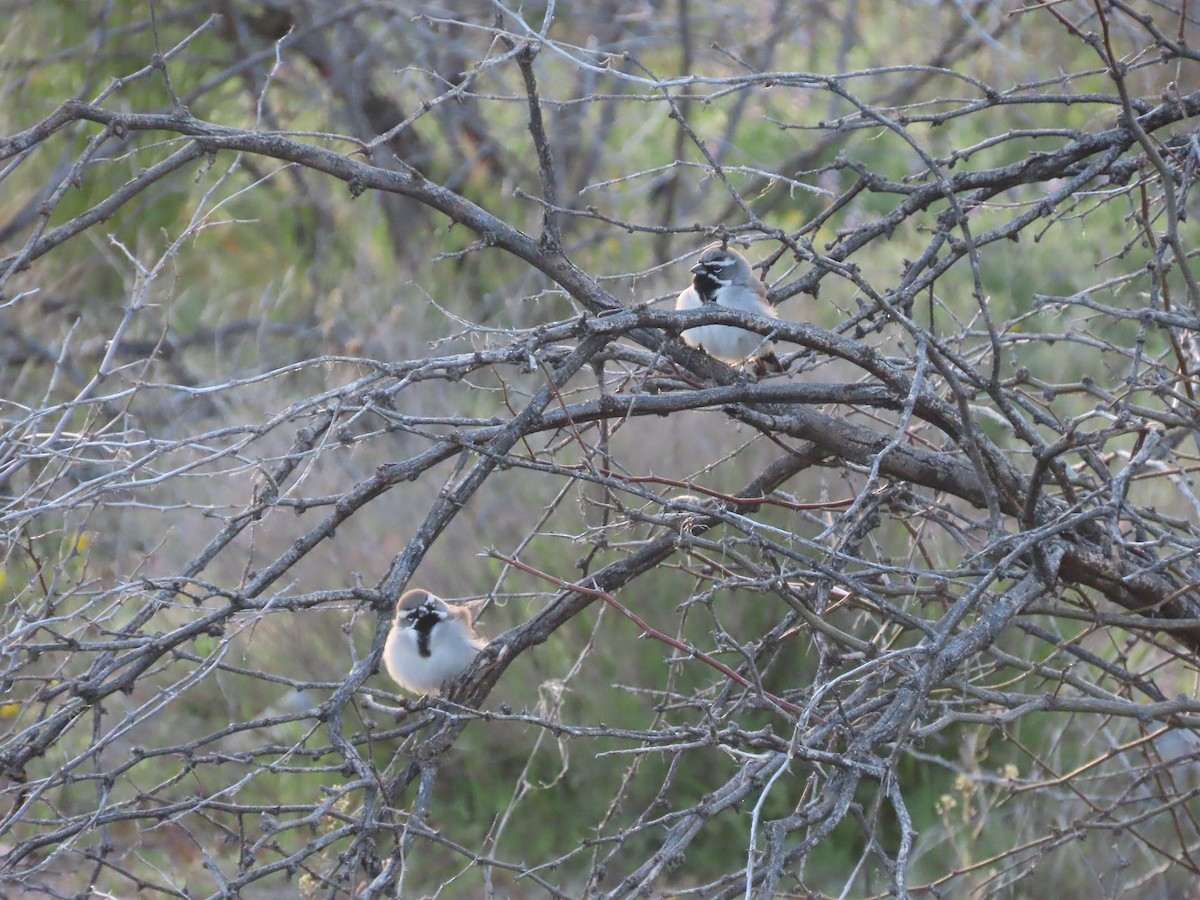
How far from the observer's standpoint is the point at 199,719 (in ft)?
27.6

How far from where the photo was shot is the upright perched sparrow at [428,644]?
597 centimetres

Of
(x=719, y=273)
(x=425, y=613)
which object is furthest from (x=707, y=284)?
(x=425, y=613)

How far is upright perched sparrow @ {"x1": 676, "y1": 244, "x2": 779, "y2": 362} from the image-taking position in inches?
211

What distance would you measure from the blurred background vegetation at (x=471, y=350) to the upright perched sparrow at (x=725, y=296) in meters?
0.21

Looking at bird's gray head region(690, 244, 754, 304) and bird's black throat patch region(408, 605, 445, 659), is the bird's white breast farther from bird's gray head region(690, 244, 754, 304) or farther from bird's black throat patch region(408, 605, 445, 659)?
bird's gray head region(690, 244, 754, 304)

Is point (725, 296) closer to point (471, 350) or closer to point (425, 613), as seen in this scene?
point (471, 350)

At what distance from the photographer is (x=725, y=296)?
5.54m

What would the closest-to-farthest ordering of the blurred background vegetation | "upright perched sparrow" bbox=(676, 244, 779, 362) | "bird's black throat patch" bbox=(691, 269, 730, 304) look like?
1. the blurred background vegetation
2. "upright perched sparrow" bbox=(676, 244, 779, 362)
3. "bird's black throat patch" bbox=(691, 269, 730, 304)

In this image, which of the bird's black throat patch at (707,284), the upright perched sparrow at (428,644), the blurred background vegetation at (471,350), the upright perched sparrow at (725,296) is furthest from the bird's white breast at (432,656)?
the bird's black throat patch at (707,284)

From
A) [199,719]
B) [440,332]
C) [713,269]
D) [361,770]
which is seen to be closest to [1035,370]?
[440,332]

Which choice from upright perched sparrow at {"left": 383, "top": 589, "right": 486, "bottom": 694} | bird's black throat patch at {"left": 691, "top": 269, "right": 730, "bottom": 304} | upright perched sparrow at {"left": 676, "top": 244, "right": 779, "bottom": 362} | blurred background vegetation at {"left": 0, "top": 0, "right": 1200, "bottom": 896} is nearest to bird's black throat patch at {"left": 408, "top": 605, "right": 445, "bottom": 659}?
upright perched sparrow at {"left": 383, "top": 589, "right": 486, "bottom": 694}

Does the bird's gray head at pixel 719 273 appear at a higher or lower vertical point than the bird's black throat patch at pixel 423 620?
higher

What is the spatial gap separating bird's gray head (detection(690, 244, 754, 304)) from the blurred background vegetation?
184 millimetres

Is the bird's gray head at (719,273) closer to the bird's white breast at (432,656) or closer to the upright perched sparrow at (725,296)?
the upright perched sparrow at (725,296)
